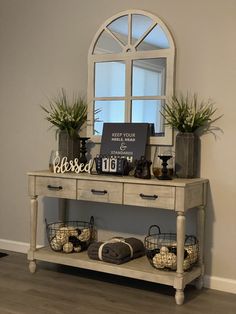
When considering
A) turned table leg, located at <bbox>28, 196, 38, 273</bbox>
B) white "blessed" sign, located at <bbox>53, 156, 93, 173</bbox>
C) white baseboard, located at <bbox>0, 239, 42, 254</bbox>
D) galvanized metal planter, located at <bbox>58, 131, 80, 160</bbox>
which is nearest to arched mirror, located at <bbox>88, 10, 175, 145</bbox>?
galvanized metal planter, located at <bbox>58, 131, 80, 160</bbox>

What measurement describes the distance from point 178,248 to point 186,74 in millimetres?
1196

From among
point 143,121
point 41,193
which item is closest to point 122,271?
point 41,193

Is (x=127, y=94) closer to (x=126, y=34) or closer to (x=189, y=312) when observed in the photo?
(x=126, y=34)

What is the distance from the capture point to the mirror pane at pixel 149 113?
329cm

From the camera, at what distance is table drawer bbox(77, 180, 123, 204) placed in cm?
302

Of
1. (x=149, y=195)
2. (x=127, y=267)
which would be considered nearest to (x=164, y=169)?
(x=149, y=195)

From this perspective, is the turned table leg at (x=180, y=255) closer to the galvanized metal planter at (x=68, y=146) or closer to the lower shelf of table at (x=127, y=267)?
the lower shelf of table at (x=127, y=267)

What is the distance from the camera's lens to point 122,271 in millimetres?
2996

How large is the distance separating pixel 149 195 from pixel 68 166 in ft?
2.49

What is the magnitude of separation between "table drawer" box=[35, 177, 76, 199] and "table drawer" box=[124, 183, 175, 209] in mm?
421

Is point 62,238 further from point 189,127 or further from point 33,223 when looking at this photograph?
point 189,127

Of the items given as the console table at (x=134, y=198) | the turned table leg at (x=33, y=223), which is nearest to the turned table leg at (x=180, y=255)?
the console table at (x=134, y=198)

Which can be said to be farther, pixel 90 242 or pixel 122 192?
pixel 90 242

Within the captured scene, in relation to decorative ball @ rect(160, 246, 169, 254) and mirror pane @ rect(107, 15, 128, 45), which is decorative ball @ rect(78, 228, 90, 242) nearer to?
decorative ball @ rect(160, 246, 169, 254)
